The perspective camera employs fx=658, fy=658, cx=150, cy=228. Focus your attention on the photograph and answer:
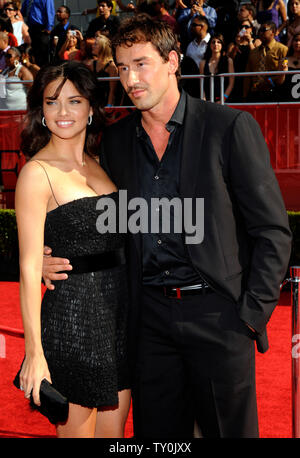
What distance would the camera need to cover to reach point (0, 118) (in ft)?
32.1

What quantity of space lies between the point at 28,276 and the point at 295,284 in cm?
128

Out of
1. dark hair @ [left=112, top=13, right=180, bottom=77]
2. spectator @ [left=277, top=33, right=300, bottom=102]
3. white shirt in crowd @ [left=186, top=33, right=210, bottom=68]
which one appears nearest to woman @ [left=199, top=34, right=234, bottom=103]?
white shirt in crowd @ [left=186, top=33, right=210, bottom=68]

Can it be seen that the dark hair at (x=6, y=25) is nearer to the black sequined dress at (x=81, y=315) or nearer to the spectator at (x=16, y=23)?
the spectator at (x=16, y=23)

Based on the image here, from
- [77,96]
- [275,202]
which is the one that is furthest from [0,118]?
[275,202]

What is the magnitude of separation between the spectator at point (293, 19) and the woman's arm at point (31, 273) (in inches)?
265

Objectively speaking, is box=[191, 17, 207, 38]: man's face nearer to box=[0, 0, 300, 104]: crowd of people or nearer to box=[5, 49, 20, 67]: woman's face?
box=[0, 0, 300, 104]: crowd of people

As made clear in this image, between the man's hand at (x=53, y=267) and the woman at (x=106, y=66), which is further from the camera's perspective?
the woman at (x=106, y=66)

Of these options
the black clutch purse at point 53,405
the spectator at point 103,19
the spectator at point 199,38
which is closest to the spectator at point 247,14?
the spectator at point 199,38

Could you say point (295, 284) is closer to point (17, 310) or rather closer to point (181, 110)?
point (181, 110)

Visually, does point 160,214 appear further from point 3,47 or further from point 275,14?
point 3,47

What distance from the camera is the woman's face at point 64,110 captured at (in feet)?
9.40

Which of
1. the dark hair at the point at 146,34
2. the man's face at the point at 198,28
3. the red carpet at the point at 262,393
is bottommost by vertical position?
the red carpet at the point at 262,393

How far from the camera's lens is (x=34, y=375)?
8.54ft

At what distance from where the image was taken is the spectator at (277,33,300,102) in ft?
26.5
